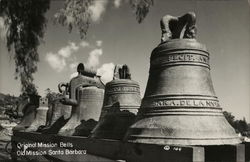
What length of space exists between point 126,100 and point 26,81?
209cm

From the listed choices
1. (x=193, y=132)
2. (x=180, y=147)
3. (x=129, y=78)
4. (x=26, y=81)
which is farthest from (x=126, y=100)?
(x=180, y=147)

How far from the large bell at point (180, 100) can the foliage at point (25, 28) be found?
7.76 feet

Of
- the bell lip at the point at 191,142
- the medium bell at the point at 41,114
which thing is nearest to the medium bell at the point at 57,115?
the medium bell at the point at 41,114

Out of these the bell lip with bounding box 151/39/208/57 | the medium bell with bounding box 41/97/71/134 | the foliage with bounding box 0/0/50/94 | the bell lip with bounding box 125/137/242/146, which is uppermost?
the foliage with bounding box 0/0/50/94

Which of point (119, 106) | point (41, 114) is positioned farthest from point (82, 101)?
point (41, 114)

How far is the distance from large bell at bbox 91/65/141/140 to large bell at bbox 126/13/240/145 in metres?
1.37

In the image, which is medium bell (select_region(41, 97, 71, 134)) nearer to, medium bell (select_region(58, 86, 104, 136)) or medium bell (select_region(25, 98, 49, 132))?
medium bell (select_region(58, 86, 104, 136))

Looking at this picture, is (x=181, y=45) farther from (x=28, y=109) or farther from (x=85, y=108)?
(x=28, y=109)

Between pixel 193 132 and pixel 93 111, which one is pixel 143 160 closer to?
pixel 193 132

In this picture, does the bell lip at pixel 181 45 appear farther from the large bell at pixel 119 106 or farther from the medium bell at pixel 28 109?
the medium bell at pixel 28 109

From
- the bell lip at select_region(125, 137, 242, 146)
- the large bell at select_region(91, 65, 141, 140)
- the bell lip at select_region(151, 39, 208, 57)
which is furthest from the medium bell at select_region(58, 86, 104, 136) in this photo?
the bell lip at select_region(125, 137, 242, 146)

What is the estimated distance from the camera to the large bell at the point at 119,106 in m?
5.68

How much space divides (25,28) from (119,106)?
224cm

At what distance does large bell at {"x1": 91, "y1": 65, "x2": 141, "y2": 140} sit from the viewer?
18.6 ft
